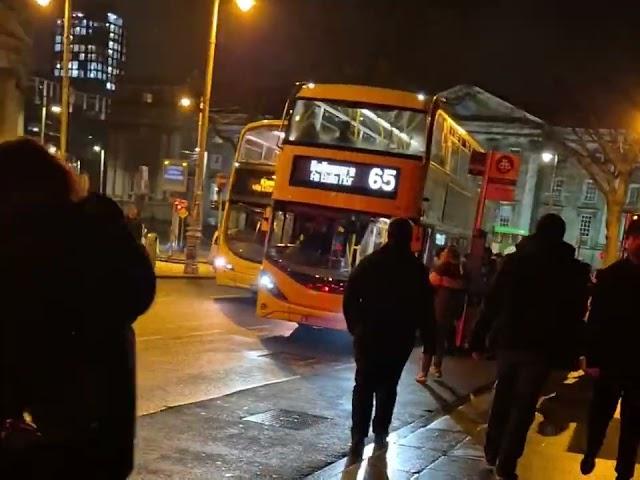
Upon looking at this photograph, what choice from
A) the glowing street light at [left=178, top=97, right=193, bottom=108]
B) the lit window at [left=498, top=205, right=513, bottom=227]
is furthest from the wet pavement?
the lit window at [left=498, top=205, right=513, bottom=227]

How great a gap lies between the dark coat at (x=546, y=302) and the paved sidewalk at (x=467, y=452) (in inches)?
40.6

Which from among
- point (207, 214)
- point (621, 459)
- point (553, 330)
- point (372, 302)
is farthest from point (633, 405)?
point (207, 214)

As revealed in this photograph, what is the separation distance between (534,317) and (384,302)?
44.6 inches

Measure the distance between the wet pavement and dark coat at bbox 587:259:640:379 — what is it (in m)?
2.14

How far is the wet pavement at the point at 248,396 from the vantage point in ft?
18.4

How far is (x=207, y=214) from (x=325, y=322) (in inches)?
1790

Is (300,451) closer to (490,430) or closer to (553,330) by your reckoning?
(490,430)

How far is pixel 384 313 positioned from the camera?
5.67 m

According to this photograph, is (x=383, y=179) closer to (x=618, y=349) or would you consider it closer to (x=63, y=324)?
(x=618, y=349)

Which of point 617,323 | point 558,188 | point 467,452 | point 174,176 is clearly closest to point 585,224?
point 558,188

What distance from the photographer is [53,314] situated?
2121 mm

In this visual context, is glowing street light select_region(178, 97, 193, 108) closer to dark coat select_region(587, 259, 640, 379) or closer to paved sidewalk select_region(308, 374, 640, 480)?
paved sidewalk select_region(308, 374, 640, 480)

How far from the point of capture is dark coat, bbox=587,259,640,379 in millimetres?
4984

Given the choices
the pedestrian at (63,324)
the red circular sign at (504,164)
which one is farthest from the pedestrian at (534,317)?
the red circular sign at (504,164)
